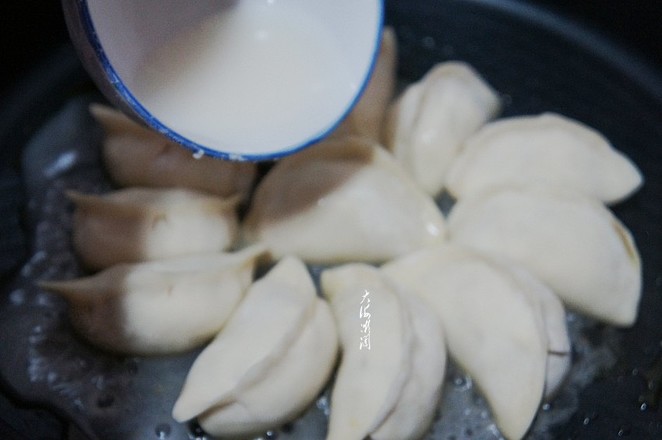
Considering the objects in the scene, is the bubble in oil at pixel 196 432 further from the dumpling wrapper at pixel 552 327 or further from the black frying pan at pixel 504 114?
the dumpling wrapper at pixel 552 327

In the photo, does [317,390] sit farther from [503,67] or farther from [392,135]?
[503,67]

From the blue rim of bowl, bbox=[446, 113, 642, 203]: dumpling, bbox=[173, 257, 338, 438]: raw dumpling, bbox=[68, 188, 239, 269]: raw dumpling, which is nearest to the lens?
the blue rim of bowl

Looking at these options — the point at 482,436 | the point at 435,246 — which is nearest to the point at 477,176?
the point at 435,246

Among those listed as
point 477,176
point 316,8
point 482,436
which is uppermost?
point 316,8

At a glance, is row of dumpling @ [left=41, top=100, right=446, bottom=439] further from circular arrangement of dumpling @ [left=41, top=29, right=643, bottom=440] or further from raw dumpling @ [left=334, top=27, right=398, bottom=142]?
raw dumpling @ [left=334, top=27, right=398, bottom=142]

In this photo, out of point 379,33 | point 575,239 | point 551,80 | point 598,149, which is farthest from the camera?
point 551,80

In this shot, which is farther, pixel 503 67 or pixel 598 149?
pixel 503 67

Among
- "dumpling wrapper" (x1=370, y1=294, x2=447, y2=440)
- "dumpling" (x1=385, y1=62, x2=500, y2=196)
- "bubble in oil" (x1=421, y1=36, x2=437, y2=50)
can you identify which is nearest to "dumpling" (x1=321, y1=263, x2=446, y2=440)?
"dumpling wrapper" (x1=370, y1=294, x2=447, y2=440)
